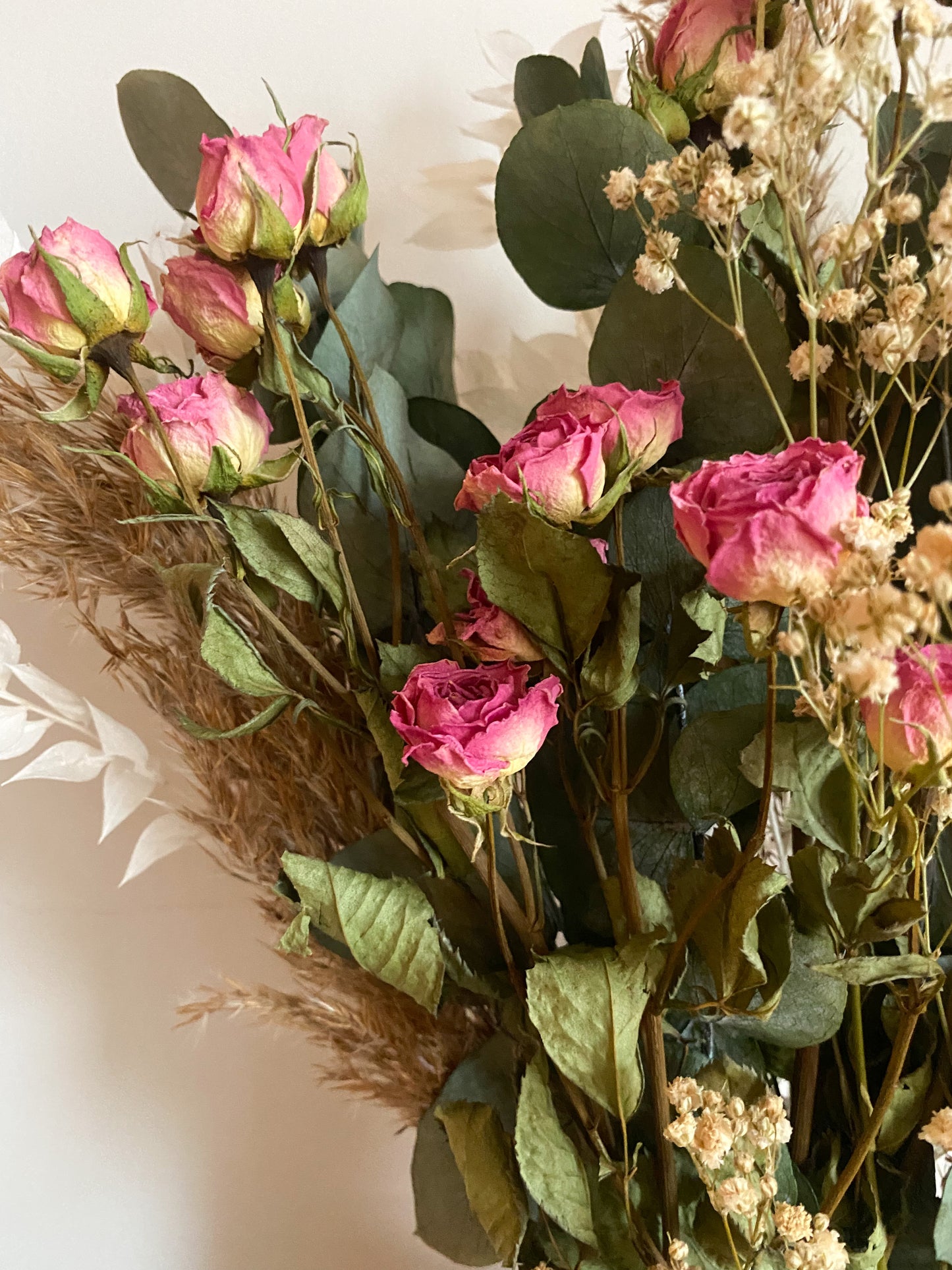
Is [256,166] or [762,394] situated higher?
[256,166]

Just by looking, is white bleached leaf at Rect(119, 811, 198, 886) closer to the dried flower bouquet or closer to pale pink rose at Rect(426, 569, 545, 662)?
the dried flower bouquet

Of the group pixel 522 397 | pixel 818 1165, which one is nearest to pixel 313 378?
pixel 522 397

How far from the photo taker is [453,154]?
708 millimetres

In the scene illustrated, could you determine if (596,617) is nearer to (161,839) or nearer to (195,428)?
(195,428)

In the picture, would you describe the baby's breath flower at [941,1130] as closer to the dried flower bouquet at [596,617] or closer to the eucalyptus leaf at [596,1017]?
the dried flower bouquet at [596,617]

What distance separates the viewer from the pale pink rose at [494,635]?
0.42 meters

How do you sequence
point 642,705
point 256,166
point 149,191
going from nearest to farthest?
point 256,166, point 642,705, point 149,191

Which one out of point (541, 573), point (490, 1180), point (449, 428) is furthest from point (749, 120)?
point (490, 1180)

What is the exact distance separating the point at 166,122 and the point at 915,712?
53 cm

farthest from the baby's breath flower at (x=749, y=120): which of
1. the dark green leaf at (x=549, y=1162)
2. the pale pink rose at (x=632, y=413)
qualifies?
the dark green leaf at (x=549, y=1162)

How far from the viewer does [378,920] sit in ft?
1.52

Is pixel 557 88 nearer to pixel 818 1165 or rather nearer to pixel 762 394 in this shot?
pixel 762 394

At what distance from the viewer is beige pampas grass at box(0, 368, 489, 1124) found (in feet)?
1.75

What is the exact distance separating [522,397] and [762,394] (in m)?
0.26
